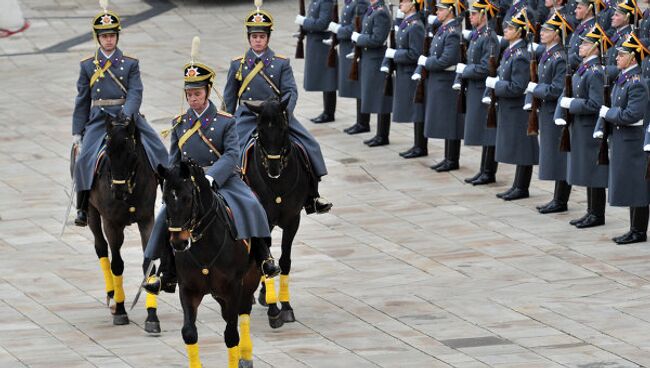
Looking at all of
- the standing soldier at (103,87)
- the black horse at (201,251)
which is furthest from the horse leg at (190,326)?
the standing soldier at (103,87)

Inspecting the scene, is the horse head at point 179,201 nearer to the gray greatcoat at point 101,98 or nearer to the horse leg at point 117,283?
the horse leg at point 117,283

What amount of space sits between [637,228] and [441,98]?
4.64 metres

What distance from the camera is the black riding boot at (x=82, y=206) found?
60.0ft

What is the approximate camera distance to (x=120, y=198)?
17.0m

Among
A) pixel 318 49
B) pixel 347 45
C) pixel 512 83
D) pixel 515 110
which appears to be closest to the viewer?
pixel 512 83

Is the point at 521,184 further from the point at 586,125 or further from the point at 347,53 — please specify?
the point at 347,53

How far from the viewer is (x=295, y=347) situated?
16797 mm

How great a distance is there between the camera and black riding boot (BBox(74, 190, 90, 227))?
18297 millimetres

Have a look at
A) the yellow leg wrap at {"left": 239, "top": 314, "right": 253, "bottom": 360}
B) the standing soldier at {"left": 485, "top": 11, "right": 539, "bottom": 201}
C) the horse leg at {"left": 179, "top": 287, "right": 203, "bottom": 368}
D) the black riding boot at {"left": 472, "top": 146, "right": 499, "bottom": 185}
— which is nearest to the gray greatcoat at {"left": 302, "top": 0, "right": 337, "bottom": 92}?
the black riding boot at {"left": 472, "top": 146, "right": 499, "bottom": 185}

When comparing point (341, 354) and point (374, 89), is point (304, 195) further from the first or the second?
point (374, 89)

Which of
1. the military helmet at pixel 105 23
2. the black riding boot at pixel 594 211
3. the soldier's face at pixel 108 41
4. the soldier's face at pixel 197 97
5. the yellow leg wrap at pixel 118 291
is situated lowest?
the yellow leg wrap at pixel 118 291

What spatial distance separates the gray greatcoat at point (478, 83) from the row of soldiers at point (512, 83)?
14 mm

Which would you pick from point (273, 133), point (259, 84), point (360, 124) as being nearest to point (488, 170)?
point (360, 124)

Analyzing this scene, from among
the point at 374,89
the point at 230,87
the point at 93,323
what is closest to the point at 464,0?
the point at 374,89
